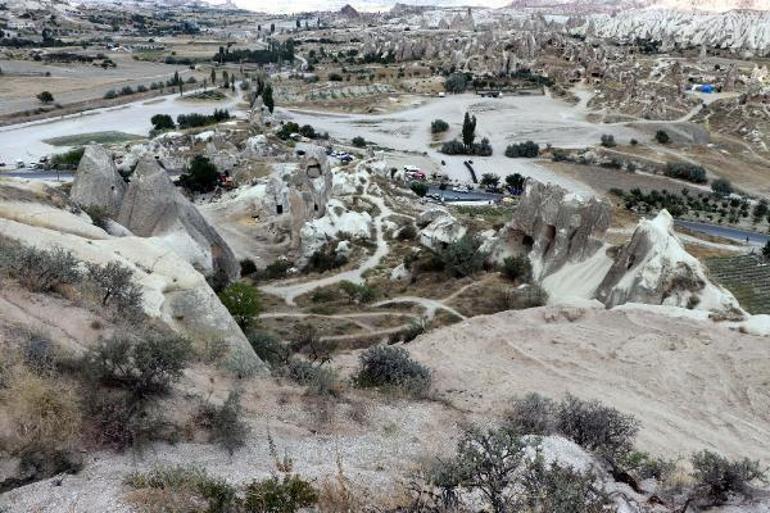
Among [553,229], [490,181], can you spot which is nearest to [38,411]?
[553,229]

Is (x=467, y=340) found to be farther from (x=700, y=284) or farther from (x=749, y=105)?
(x=749, y=105)

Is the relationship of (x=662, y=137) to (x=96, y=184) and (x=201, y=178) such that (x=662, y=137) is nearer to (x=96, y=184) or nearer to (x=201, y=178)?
(x=201, y=178)

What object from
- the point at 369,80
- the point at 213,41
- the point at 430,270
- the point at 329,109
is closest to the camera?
the point at 430,270

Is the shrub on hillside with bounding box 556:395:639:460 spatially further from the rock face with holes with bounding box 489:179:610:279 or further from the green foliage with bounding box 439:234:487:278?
the green foliage with bounding box 439:234:487:278

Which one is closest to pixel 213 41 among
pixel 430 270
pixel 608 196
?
pixel 608 196

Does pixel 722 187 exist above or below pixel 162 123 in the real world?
below

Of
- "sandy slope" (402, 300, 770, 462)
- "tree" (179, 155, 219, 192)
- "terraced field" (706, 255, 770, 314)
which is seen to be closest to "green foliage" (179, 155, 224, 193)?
"tree" (179, 155, 219, 192)
